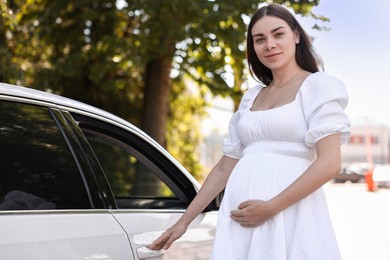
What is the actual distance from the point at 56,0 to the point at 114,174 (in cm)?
443

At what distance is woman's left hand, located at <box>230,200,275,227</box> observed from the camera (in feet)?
8.14

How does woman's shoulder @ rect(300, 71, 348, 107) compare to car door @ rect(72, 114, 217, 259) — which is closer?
woman's shoulder @ rect(300, 71, 348, 107)

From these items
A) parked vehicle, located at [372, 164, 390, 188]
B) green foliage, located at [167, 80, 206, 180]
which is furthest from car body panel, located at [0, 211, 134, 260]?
parked vehicle, located at [372, 164, 390, 188]

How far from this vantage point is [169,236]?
2955 millimetres

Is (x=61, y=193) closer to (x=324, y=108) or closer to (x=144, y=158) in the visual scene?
(x=144, y=158)

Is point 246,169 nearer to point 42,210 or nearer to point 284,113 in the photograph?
point 284,113

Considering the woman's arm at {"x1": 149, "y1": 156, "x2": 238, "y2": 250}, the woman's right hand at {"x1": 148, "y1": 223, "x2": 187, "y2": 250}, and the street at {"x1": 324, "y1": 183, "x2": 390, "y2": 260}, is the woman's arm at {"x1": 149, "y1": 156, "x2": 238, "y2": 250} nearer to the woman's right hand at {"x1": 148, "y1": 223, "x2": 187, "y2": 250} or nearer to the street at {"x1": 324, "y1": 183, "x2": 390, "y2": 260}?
the woman's right hand at {"x1": 148, "y1": 223, "x2": 187, "y2": 250}

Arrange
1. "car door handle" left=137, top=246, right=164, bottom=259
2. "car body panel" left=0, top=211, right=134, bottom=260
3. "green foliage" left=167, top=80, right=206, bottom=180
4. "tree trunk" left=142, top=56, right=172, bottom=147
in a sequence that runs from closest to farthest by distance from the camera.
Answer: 1. "car body panel" left=0, top=211, right=134, bottom=260
2. "car door handle" left=137, top=246, right=164, bottom=259
3. "tree trunk" left=142, top=56, right=172, bottom=147
4. "green foliage" left=167, top=80, right=206, bottom=180

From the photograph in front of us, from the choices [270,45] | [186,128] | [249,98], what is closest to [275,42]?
[270,45]

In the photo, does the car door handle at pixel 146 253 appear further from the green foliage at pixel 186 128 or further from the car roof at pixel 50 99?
the green foliage at pixel 186 128

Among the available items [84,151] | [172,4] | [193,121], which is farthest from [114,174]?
[84,151]

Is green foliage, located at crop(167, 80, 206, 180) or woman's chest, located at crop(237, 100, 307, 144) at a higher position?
woman's chest, located at crop(237, 100, 307, 144)

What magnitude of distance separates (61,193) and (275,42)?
1013 mm

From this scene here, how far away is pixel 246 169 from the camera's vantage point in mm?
2611
